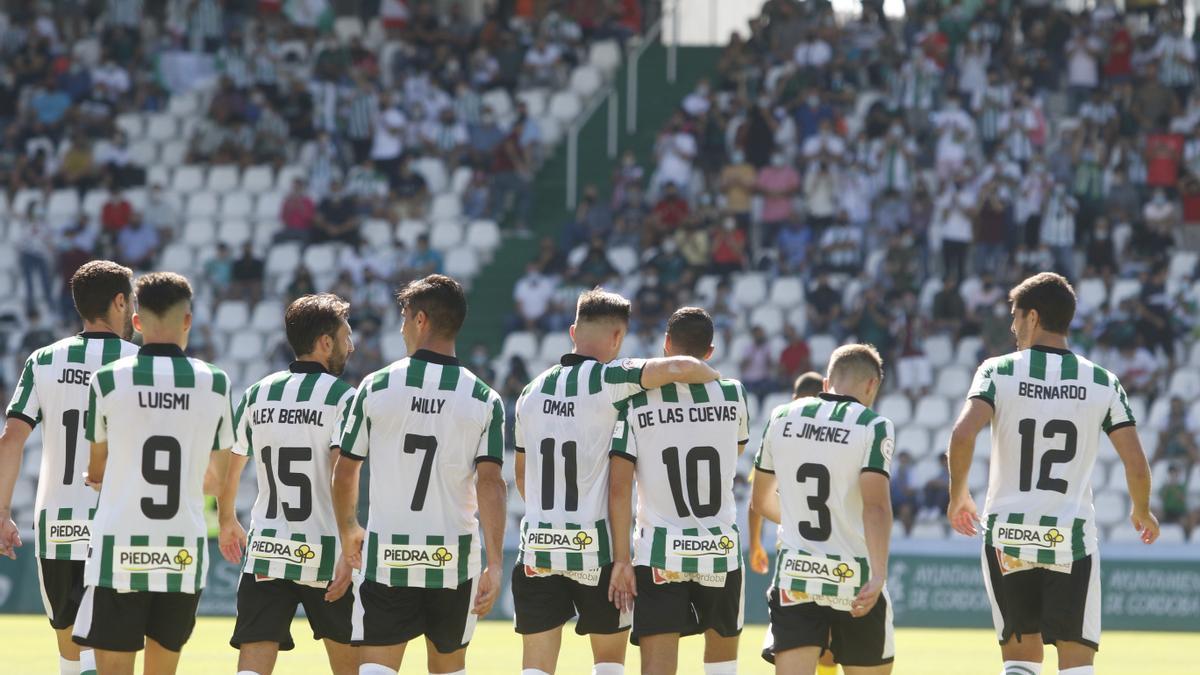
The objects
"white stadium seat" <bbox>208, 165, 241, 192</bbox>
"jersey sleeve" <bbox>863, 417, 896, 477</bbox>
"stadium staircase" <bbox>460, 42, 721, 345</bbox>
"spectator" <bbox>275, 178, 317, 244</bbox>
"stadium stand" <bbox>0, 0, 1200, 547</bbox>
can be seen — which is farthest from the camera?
"white stadium seat" <bbox>208, 165, 241, 192</bbox>

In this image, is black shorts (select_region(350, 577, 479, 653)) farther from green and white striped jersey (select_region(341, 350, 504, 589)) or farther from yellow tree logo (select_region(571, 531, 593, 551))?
yellow tree logo (select_region(571, 531, 593, 551))

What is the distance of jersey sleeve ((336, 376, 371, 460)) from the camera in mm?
7547

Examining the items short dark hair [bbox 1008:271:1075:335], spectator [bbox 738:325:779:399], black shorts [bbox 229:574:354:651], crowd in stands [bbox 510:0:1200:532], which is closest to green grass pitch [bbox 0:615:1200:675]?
crowd in stands [bbox 510:0:1200:532]

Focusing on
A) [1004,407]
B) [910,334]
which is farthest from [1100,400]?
[910,334]

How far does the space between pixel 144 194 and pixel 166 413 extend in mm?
18698

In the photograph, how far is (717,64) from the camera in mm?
26234

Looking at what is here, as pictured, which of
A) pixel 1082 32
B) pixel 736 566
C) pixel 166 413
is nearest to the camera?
pixel 166 413

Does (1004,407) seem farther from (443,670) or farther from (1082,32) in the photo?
(1082,32)

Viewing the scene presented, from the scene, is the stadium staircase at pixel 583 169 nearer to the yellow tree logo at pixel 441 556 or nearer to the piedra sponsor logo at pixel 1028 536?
the piedra sponsor logo at pixel 1028 536

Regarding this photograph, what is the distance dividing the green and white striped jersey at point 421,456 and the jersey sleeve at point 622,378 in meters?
0.62

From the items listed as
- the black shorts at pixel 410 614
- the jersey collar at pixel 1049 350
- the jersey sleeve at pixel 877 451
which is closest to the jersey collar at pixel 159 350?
the black shorts at pixel 410 614

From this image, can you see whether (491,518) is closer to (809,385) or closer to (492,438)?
(492,438)

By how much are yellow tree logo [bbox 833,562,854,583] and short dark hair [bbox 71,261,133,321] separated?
11.4ft

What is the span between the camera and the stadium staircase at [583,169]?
23578 millimetres
